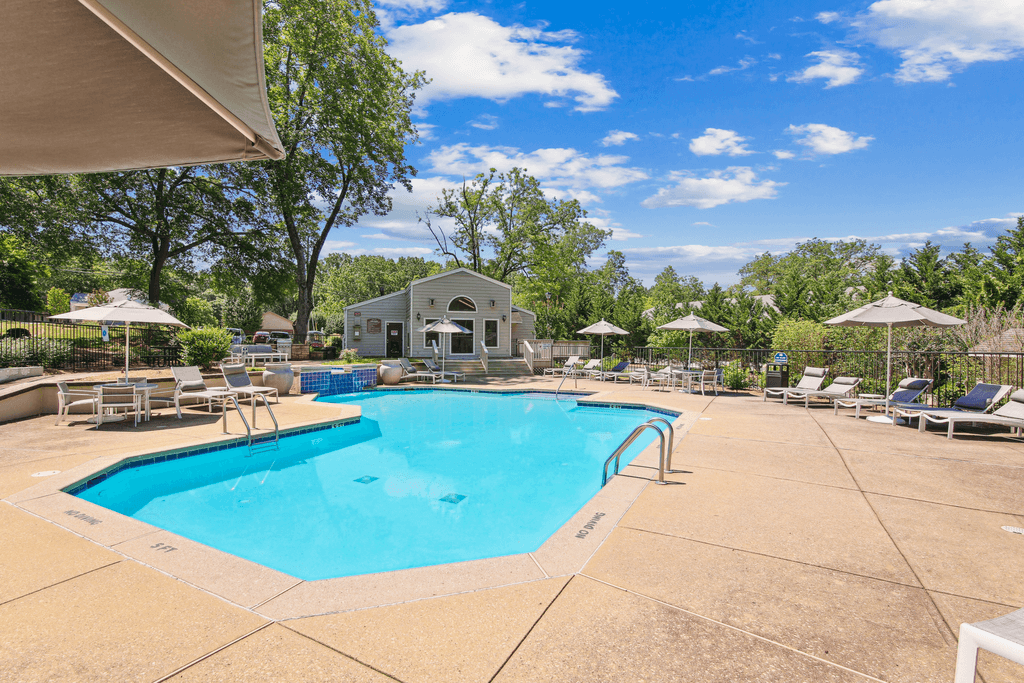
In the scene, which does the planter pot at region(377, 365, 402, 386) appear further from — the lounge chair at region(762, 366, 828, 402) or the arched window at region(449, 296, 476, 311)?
the lounge chair at region(762, 366, 828, 402)

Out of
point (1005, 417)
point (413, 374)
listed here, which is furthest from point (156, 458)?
point (1005, 417)

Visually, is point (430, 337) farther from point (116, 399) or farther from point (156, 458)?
point (156, 458)

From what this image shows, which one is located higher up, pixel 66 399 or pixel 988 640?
pixel 988 640

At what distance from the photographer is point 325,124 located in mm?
24453

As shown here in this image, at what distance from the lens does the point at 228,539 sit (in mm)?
5012

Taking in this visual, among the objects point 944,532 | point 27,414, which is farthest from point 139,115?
point 27,414

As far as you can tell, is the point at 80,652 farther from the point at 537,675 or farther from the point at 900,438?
the point at 900,438

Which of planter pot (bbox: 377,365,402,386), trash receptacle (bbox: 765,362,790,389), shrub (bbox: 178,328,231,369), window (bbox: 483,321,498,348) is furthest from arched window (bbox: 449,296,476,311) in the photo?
trash receptacle (bbox: 765,362,790,389)

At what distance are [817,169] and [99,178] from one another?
49664mm

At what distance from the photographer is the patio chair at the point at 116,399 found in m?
8.34

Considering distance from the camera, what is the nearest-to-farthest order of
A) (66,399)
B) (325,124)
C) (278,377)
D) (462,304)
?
(66,399) < (278,377) < (325,124) < (462,304)

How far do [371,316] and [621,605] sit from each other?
23.8 meters

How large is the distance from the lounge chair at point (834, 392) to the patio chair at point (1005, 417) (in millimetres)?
3066

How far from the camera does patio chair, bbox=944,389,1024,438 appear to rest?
24.6 feet
